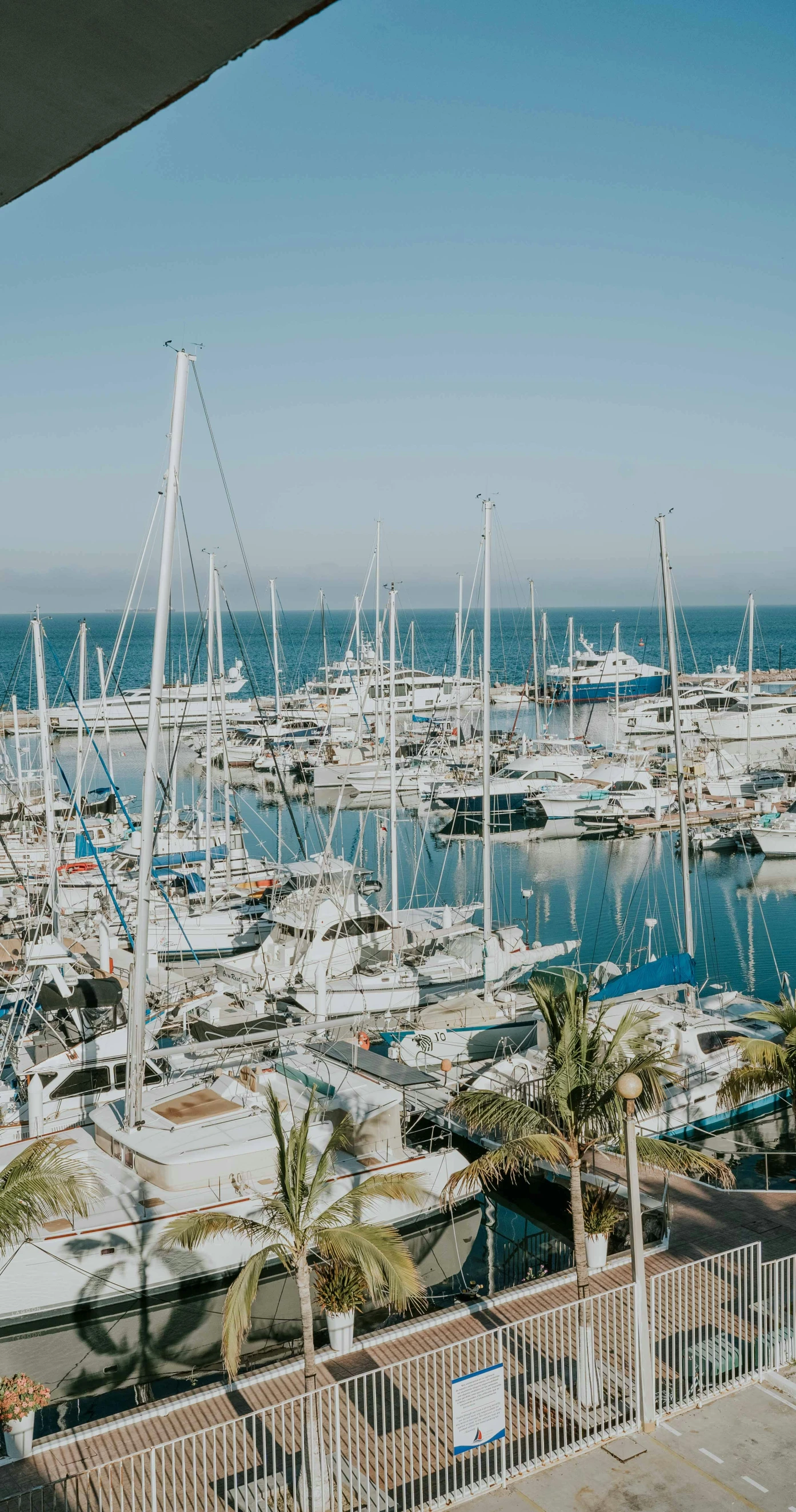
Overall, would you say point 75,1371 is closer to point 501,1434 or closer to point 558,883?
point 501,1434

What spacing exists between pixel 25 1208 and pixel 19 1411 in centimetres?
199

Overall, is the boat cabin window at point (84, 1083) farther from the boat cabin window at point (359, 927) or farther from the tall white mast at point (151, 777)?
the boat cabin window at point (359, 927)

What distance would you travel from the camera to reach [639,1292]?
1222 centimetres

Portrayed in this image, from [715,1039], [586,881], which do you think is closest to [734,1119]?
[715,1039]

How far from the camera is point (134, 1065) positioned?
18.5 m

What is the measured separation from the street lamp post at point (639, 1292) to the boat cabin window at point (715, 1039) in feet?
42.6

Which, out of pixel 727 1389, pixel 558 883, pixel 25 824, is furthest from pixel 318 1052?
pixel 25 824

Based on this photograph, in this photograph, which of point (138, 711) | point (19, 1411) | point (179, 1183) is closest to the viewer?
point (19, 1411)

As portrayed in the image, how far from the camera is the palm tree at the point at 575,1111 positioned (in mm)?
13914

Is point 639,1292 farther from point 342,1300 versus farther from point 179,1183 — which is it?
point 179,1183

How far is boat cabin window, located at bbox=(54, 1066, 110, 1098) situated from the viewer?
22.7 metres

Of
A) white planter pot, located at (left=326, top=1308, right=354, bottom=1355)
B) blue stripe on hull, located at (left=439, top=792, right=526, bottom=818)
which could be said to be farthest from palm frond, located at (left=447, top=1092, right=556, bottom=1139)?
blue stripe on hull, located at (left=439, top=792, right=526, bottom=818)

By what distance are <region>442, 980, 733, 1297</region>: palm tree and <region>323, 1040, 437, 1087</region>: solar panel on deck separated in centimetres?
692

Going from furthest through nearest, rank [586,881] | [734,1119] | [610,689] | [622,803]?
[610,689], [622,803], [586,881], [734,1119]
